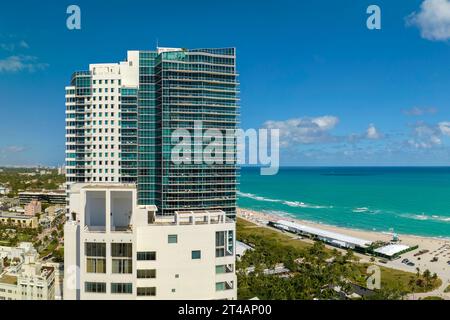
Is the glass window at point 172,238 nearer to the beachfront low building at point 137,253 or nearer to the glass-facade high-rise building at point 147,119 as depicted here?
the beachfront low building at point 137,253

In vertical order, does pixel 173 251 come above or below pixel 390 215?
above

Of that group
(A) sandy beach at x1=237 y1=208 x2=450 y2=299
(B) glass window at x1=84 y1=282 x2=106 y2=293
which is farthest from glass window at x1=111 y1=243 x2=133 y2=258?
(A) sandy beach at x1=237 y1=208 x2=450 y2=299

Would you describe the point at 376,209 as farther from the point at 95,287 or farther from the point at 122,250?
the point at 95,287

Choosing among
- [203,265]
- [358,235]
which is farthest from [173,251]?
[358,235]

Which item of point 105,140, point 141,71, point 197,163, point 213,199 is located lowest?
point 213,199

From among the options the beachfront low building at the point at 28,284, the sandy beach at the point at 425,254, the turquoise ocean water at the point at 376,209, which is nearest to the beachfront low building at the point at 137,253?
the beachfront low building at the point at 28,284
